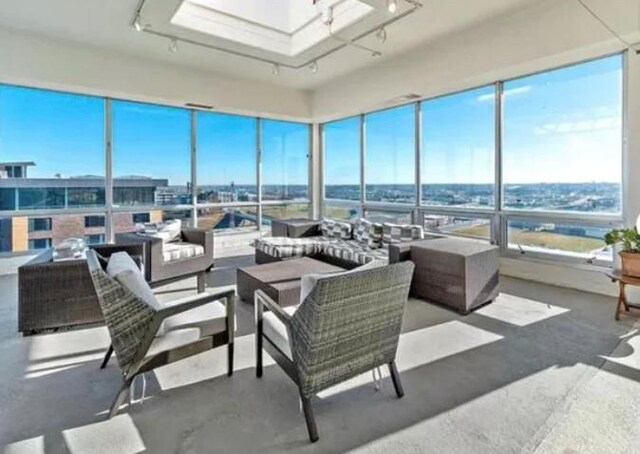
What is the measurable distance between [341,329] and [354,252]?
8.57ft

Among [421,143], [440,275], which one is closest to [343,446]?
[440,275]

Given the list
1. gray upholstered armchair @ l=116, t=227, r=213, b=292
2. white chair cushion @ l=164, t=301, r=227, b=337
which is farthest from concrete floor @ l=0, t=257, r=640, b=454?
gray upholstered armchair @ l=116, t=227, r=213, b=292

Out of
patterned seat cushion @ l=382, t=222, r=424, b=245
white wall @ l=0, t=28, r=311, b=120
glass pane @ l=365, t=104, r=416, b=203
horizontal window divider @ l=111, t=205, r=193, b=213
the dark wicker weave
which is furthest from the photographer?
glass pane @ l=365, t=104, r=416, b=203

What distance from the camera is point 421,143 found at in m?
6.33

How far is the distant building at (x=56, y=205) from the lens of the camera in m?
5.44

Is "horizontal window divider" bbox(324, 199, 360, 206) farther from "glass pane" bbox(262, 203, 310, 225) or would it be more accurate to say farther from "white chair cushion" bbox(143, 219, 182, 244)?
"white chair cushion" bbox(143, 219, 182, 244)

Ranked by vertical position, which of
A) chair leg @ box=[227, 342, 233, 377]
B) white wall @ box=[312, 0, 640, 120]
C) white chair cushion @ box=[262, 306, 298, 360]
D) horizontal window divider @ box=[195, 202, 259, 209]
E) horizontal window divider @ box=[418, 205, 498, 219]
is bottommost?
chair leg @ box=[227, 342, 233, 377]

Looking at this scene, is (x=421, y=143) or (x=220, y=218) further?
(x=220, y=218)

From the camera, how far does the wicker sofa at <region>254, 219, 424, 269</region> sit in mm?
4496

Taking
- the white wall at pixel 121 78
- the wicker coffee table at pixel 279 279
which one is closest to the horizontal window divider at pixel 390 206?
the white wall at pixel 121 78

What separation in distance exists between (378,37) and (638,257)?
11.8ft

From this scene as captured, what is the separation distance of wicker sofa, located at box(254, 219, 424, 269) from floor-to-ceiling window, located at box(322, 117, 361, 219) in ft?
8.16

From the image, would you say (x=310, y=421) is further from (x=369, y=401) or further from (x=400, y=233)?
(x=400, y=233)

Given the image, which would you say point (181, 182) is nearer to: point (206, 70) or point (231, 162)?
point (231, 162)
